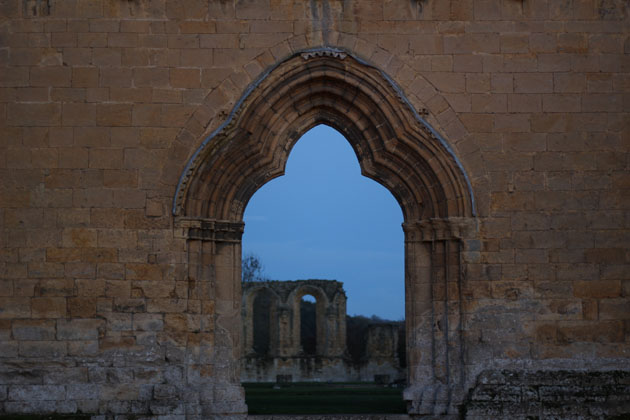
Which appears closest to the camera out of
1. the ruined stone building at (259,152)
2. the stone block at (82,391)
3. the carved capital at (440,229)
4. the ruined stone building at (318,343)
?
the stone block at (82,391)

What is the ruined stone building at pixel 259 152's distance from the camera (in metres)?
8.84

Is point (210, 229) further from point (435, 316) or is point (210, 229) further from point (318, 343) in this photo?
point (318, 343)

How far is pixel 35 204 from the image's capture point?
29.6 ft

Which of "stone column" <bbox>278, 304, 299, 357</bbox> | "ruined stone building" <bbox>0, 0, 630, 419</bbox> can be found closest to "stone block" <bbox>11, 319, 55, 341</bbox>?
"ruined stone building" <bbox>0, 0, 630, 419</bbox>

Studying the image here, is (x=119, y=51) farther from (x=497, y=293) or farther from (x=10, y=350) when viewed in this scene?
(x=497, y=293)

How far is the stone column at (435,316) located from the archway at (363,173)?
0.01m

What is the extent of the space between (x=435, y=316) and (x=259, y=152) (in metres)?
2.73

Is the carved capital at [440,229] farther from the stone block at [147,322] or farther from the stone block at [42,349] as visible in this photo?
the stone block at [42,349]

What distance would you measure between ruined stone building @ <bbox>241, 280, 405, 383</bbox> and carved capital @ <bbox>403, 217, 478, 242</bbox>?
1608 cm

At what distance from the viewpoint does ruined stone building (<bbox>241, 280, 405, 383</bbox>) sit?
25531 millimetres

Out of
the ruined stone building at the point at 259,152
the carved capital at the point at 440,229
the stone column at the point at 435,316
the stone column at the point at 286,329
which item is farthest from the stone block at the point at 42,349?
the stone column at the point at 286,329

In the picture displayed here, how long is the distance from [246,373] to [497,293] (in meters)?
17.3

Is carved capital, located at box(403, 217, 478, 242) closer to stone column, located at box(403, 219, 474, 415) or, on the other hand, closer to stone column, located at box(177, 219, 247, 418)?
stone column, located at box(403, 219, 474, 415)

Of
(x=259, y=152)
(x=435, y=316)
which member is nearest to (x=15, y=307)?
(x=259, y=152)
